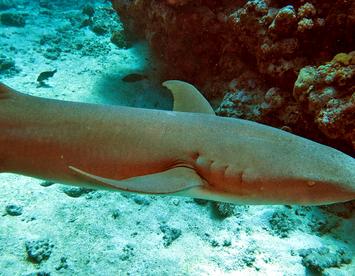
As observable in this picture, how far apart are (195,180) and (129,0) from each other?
23.9 ft

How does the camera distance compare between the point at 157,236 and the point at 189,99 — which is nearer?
the point at 189,99

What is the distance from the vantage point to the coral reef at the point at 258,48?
15.4ft

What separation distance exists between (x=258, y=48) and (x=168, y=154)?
12.0ft

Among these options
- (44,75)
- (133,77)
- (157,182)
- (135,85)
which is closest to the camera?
(157,182)

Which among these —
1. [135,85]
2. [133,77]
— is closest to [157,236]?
[135,85]

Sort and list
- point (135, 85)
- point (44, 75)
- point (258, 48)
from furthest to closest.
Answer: point (135, 85)
point (44, 75)
point (258, 48)

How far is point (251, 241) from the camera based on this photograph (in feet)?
13.9

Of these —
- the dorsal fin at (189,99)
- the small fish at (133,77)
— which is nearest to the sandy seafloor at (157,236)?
the dorsal fin at (189,99)

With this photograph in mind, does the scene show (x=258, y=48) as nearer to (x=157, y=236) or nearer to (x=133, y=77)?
(x=157, y=236)

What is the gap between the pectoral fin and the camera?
2.09m

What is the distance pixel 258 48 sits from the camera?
17.7 ft

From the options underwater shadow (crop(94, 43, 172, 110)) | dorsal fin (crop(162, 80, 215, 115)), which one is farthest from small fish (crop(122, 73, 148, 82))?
dorsal fin (crop(162, 80, 215, 115))

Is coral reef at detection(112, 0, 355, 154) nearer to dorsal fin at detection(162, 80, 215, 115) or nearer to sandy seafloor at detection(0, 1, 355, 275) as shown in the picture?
sandy seafloor at detection(0, 1, 355, 275)

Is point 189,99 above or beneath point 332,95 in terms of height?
beneath
